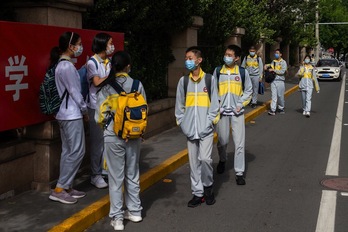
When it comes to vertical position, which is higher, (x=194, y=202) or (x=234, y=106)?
(x=234, y=106)

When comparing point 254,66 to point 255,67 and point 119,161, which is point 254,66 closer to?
point 255,67

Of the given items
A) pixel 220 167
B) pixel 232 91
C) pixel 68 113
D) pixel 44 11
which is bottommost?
pixel 220 167

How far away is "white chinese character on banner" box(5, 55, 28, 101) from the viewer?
194 inches

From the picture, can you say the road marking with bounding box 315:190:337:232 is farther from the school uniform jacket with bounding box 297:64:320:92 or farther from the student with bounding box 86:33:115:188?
the school uniform jacket with bounding box 297:64:320:92

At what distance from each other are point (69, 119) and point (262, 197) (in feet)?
8.44

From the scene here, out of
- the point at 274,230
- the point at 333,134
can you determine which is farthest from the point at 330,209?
the point at 333,134

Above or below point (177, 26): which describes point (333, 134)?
below

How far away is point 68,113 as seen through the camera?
200 inches

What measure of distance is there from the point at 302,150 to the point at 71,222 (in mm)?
5266

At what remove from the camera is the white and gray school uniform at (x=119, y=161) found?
451cm

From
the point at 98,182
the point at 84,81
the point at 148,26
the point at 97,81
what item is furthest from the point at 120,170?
the point at 148,26

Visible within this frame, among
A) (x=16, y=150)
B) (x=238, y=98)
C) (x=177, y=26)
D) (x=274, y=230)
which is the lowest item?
(x=274, y=230)

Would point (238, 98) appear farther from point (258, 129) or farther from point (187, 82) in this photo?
point (258, 129)

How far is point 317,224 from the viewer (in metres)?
4.83
